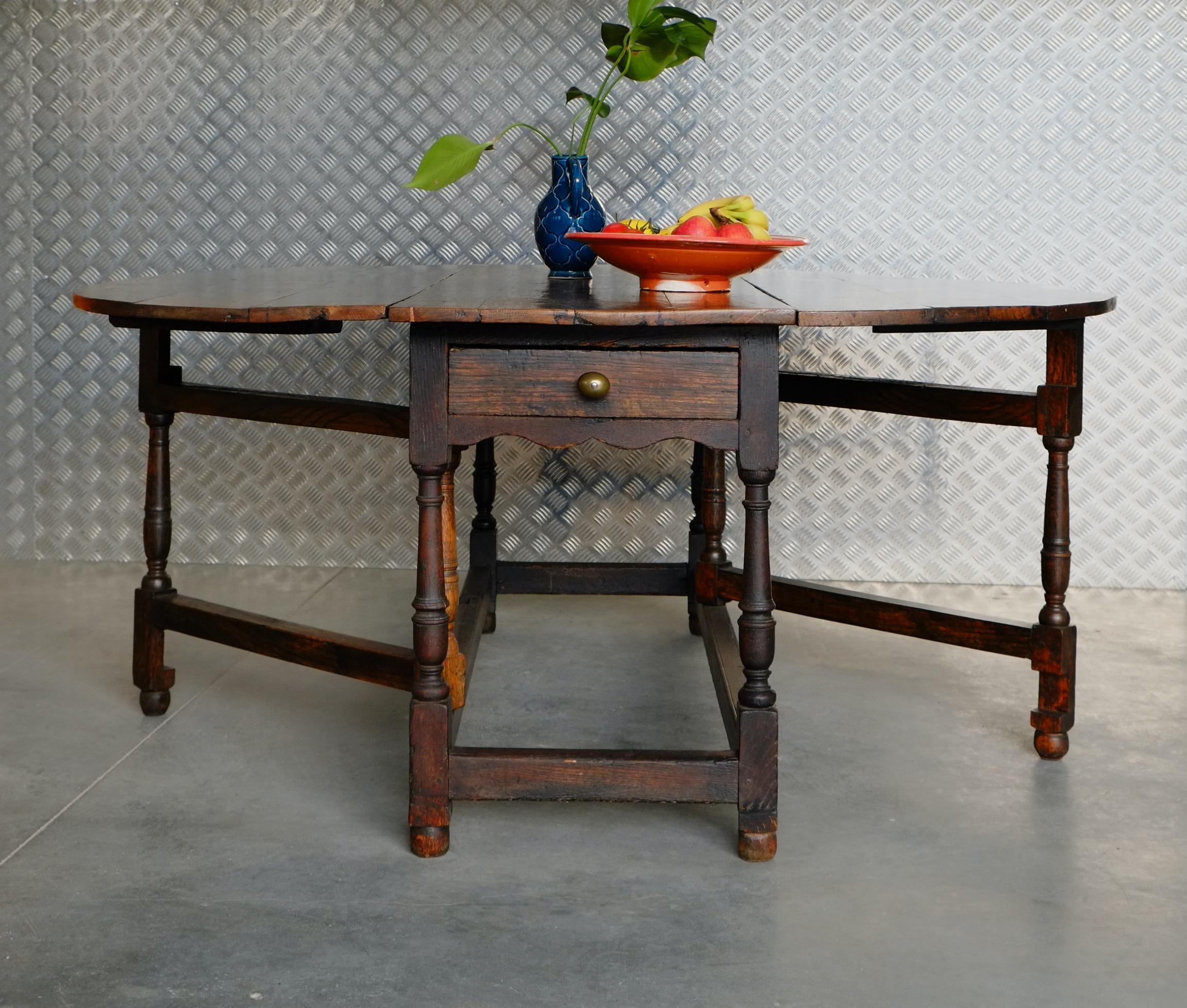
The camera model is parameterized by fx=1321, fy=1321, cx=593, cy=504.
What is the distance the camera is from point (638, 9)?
330cm

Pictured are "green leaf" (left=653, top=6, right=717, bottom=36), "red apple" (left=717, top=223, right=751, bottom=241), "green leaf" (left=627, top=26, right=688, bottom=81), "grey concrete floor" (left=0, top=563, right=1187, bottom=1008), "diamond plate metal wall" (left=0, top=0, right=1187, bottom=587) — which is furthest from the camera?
"diamond plate metal wall" (left=0, top=0, right=1187, bottom=587)

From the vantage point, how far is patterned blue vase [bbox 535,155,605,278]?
3082 millimetres

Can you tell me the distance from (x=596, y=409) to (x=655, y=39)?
1775 millimetres

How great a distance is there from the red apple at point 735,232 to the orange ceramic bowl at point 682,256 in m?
0.02

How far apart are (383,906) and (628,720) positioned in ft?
3.31

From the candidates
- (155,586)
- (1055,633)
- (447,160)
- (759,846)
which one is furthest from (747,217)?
(155,586)

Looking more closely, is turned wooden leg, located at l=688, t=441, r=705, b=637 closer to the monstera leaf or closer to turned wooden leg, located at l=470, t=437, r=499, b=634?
turned wooden leg, located at l=470, t=437, r=499, b=634

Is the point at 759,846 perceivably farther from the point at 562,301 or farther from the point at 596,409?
the point at 562,301

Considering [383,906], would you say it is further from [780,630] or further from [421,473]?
[780,630]

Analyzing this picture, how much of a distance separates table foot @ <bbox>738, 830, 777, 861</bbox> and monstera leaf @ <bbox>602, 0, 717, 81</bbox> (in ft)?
6.80

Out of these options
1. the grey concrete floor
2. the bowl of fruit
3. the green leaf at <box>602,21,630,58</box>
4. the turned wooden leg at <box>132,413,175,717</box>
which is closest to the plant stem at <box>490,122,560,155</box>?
the green leaf at <box>602,21,630,58</box>

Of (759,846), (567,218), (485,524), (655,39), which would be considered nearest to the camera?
(759,846)

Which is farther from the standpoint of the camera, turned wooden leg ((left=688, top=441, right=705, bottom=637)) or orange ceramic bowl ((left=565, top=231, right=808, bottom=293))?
turned wooden leg ((left=688, top=441, right=705, bottom=637))

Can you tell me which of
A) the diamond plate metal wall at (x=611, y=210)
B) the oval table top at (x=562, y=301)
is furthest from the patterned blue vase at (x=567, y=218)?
the diamond plate metal wall at (x=611, y=210)
